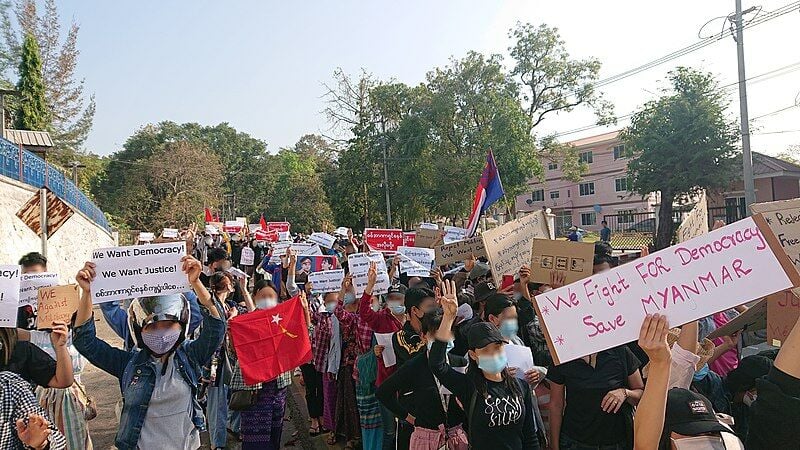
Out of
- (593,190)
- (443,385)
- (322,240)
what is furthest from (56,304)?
(593,190)

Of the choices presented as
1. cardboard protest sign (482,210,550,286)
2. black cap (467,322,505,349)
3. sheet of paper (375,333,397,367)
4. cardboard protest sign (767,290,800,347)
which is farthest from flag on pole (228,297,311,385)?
cardboard protest sign (767,290,800,347)

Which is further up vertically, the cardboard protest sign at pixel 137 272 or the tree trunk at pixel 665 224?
the cardboard protest sign at pixel 137 272

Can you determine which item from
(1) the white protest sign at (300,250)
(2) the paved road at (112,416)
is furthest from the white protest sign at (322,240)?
(2) the paved road at (112,416)

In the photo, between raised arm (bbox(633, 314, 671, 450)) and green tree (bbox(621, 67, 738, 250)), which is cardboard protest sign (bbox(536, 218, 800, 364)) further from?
green tree (bbox(621, 67, 738, 250))

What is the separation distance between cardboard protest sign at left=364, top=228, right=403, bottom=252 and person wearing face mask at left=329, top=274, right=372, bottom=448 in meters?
4.57

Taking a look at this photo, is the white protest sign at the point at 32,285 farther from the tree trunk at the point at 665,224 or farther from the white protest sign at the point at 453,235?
the tree trunk at the point at 665,224

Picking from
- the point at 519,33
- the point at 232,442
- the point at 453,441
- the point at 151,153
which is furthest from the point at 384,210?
the point at 453,441

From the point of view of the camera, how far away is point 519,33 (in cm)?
3306

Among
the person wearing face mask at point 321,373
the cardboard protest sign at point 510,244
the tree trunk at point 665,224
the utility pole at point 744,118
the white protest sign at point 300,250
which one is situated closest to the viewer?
the person wearing face mask at point 321,373

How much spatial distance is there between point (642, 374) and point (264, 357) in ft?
9.53

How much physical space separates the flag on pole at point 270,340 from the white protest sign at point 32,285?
1.45 meters

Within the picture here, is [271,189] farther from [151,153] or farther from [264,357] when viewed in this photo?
[264,357]

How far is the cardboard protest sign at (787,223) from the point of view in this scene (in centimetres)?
345

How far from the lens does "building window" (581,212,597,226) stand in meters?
53.3
